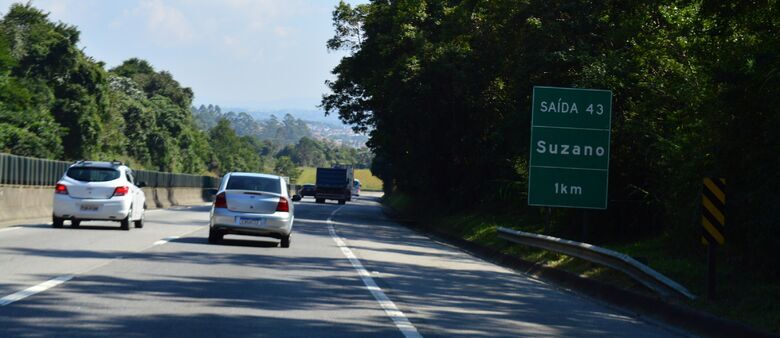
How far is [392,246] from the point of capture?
26688mm

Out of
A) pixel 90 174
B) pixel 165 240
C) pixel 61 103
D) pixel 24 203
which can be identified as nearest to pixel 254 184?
pixel 165 240

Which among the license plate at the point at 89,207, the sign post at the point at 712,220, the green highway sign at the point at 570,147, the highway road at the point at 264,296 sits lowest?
the highway road at the point at 264,296

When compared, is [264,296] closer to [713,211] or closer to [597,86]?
[713,211]

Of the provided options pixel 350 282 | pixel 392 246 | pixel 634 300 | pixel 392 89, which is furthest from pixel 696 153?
pixel 392 89

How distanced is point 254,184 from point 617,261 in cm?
867

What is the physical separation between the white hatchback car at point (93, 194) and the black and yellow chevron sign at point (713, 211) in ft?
50.0

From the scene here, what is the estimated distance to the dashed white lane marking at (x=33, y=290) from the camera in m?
10.9

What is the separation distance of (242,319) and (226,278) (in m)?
4.20

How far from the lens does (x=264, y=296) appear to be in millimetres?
12547

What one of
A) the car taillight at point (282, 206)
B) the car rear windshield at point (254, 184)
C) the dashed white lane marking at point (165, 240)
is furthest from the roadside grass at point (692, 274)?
the dashed white lane marking at point (165, 240)

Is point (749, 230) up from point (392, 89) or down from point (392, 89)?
down

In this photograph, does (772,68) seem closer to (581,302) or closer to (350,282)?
(581,302)

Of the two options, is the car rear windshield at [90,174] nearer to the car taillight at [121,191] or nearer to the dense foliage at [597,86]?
the car taillight at [121,191]

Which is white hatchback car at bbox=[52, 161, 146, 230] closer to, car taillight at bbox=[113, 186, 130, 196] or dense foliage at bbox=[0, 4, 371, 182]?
car taillight at bbox=[113, 186, 130, 196]
